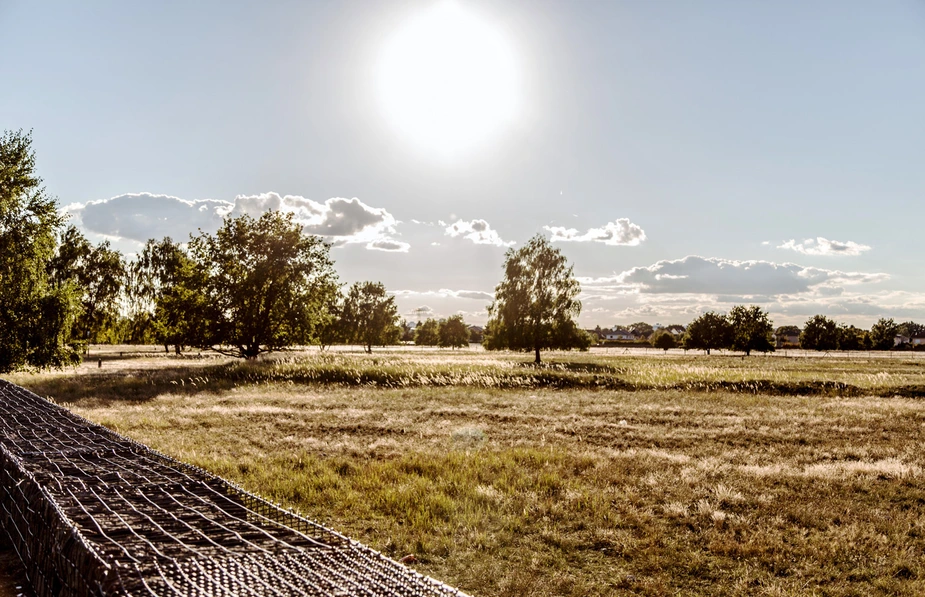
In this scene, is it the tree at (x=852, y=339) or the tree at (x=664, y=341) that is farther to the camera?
the tree at (x=664, y=341)

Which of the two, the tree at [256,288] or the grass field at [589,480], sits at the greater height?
the tree at [256,288]

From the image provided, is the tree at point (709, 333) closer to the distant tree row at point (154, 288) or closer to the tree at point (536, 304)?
the tree at point (536, 304)

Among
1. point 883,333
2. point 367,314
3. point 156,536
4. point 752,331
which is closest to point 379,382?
→ point 156,536

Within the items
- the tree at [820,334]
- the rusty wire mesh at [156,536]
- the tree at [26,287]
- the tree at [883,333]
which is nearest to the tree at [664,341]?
the tree at [820,334]

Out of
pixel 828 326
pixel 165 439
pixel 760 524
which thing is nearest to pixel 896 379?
pixel 760 524

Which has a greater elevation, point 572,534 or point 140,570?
point 140,570

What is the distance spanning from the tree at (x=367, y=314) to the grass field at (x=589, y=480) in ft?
237

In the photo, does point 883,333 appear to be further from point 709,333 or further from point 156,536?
point 156,536

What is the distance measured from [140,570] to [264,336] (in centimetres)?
4145

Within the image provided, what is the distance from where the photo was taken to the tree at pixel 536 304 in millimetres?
54750

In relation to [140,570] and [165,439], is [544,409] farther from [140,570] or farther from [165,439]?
[140,570]

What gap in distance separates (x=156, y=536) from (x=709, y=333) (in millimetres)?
128848

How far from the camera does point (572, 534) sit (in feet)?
24.5

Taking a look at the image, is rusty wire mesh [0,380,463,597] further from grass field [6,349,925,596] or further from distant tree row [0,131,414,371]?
distant tree row [0,131,414,371]
